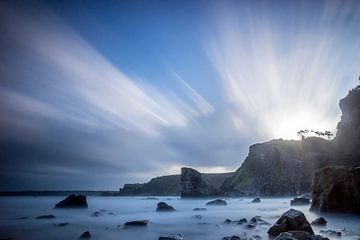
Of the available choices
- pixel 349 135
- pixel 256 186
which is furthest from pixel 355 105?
pixel 256 186

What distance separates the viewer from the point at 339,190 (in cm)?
3734

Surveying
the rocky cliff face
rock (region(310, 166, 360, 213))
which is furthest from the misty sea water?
the rocky cliff face

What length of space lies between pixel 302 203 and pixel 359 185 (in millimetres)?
32164

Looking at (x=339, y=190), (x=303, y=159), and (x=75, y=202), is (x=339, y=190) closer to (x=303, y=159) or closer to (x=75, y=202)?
(x=75, y=202)

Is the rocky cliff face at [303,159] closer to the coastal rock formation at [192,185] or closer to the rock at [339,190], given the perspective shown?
the coastal rock formation at [192,185]

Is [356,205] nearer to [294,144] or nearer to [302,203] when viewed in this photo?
[302,203]

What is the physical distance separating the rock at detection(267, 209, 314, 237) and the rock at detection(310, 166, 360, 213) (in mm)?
22393

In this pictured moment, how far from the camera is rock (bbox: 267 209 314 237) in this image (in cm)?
1778

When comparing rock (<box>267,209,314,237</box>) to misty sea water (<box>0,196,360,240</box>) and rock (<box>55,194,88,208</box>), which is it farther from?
rock (<box>55,194,88,208</box>)

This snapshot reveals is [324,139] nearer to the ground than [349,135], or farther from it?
farther from it

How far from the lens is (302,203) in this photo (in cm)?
6425

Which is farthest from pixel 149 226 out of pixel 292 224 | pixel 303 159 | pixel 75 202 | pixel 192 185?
pixel 303 159

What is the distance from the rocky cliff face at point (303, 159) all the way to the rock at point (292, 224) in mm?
58426

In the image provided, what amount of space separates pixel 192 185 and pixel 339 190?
447 ft
